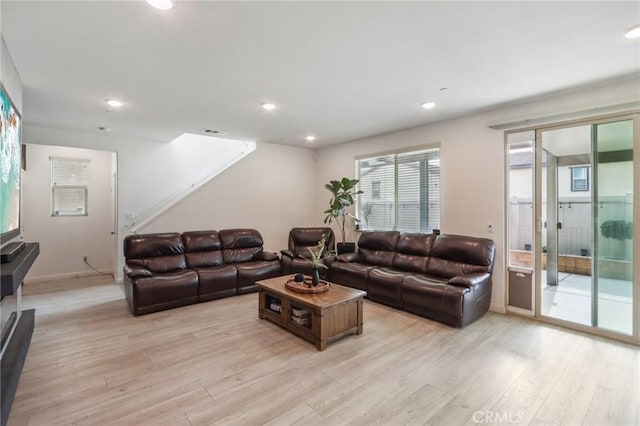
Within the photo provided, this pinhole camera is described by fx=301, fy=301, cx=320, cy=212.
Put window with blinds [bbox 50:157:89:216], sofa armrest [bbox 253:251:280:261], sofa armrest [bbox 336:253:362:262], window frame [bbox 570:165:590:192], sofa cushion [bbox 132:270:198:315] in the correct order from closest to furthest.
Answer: window frame [bbox 570:165:590:192], sofa cushion [bbox 132:270:198:315], sofa armrest [bbox 336:253:362:262], sofa armrest [bbox 253:251:280:261], window with blinds [bbox 50:157:89:216]

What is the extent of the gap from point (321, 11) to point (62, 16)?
174 cm

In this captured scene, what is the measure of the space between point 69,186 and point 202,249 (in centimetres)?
327

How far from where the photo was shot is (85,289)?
5090 mm

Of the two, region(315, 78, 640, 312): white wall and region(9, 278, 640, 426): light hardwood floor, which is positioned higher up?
region(315, 78, 640, 312): white wall

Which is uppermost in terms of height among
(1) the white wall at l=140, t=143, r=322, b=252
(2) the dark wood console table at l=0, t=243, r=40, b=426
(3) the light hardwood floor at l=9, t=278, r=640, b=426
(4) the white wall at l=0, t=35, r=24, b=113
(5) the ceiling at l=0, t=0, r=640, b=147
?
(5) the ceiling at l=0, t=0, r=640, b=147

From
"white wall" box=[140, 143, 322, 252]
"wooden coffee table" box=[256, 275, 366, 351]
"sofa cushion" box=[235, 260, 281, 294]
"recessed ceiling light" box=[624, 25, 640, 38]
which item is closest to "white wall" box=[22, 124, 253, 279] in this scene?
A: "white wall" box=[140, 143, 322, 252]

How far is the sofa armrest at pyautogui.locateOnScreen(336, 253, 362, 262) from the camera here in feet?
16.6

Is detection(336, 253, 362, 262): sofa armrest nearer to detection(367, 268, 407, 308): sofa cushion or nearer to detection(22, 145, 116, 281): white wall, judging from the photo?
detection(367, 268, 407, 308): sofa cushion

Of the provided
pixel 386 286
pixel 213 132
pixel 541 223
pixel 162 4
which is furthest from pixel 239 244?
pixel 541 223

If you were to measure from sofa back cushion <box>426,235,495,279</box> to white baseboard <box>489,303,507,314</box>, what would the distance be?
1.75 feet

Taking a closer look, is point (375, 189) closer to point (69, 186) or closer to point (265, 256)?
point (265, 256)

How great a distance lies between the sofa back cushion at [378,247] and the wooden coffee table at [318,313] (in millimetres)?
1555

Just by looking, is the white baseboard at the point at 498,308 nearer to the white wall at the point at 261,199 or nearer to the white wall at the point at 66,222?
the white wall at the point at 261,199

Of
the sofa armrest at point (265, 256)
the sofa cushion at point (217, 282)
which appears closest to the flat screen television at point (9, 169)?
the sofa cushion at point (217, 282)
